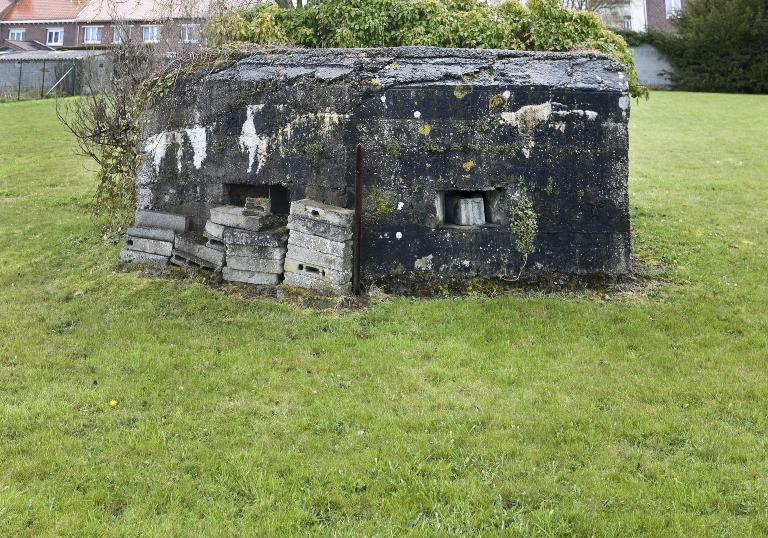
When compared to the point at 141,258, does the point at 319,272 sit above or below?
below

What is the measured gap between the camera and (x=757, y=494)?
4023mm

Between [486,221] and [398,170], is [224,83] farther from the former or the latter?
[486,221]

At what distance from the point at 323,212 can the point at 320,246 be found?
1.22 ft

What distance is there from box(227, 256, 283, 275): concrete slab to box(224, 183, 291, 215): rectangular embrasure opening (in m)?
0.83

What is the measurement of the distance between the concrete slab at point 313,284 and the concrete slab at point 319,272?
3cm

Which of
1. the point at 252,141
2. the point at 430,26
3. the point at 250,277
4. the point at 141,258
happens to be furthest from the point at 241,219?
the point at 430,26

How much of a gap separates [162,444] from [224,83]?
15.7 feet

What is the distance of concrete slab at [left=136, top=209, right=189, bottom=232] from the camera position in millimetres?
8336

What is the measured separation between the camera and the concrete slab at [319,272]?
7.37 metres

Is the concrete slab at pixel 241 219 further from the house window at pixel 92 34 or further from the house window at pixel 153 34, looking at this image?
the house window at pixel 92 34

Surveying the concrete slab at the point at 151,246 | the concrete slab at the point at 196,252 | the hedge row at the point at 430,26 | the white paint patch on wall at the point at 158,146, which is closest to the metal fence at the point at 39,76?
the hedge row at the point at 430,26

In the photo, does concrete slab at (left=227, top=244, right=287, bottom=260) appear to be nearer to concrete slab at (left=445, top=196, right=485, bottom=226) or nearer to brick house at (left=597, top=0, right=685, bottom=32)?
concrete slab at (left=445, top=196, right=485, bottom=226)

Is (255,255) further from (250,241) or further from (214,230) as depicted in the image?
(214,230)

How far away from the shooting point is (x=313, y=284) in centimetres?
744
